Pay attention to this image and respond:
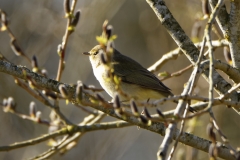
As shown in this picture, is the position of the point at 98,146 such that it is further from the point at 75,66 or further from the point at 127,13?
the point at 127,13

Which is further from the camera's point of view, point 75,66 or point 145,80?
point 75,66

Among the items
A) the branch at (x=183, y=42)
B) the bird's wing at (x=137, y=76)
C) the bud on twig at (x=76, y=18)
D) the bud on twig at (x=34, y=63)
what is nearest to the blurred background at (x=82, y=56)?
the bird's wing at (x=137, y=76)

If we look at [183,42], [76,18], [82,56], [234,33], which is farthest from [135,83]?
[82,56]

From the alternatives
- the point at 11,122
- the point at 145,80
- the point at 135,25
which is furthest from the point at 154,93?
the point at 135,25

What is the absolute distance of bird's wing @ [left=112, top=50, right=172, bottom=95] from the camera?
15.6ft

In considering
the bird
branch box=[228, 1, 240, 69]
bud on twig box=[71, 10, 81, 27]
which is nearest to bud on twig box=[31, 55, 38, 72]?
bud on twig box=[71, 10, 81, 27]

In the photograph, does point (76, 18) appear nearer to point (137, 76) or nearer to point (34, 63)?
point (34, 63)

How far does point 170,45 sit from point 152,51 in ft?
2.02

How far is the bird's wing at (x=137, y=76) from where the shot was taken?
474 centimetres

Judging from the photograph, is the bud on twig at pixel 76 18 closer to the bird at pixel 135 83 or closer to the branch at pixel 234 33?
the branch at pixel 234 33

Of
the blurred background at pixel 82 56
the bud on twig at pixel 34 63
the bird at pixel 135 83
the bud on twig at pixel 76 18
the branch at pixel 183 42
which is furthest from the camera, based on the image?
the blurred background at pixel 82 56

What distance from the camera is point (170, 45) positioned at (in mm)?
7570

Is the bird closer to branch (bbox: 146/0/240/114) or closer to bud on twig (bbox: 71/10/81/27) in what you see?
branch (bbox: 146/0/240/114)

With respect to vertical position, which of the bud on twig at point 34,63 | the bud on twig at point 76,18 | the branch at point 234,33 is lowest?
the branch at point 234,33
